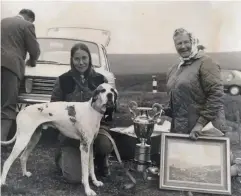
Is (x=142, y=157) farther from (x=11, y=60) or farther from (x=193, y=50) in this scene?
(x=11, y=60)

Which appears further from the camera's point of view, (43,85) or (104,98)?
(43,85)

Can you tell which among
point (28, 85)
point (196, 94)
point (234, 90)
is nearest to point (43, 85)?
point (28, 85)

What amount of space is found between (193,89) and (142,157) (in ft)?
0.94

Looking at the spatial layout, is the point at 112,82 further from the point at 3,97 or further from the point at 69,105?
the point at 3,97

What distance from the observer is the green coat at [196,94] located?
3.93ft

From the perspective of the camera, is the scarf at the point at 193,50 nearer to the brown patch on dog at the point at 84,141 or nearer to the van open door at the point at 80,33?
the van open door at the point at 80,33

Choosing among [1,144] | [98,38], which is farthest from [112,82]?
[1,144]

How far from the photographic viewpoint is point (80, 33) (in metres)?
1.21

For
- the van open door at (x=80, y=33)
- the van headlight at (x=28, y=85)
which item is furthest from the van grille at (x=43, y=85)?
the van open door at (x=80, y=33)

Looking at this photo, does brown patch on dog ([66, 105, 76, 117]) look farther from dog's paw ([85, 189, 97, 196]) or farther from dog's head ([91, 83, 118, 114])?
dog's paw ([85, 189, 97, 196])

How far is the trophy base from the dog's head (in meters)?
0.19

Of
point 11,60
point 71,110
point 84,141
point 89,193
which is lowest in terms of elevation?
point 89,193

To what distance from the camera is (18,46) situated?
3.82ft

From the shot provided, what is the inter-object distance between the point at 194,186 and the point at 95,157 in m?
0.34
